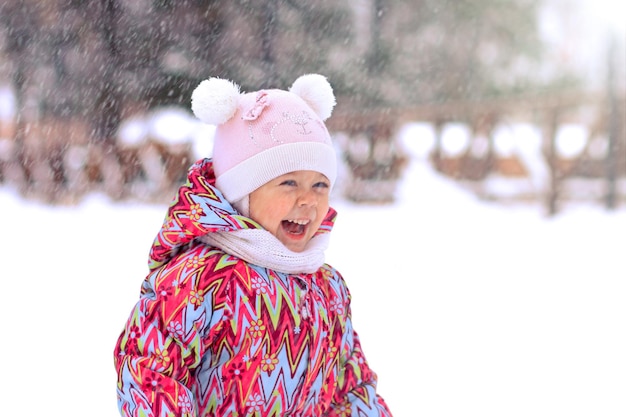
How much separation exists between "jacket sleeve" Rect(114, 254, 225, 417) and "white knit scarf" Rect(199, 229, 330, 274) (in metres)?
0.11

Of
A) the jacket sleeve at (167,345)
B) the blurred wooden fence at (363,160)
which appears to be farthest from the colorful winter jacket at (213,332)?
the blurred wooden fence at (363,160)

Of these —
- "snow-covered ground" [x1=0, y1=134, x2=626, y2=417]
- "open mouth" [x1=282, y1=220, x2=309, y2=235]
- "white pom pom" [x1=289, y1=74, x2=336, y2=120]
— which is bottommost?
"snow-covered ground" [x1=0, y1=134, x2=626, y2=417]

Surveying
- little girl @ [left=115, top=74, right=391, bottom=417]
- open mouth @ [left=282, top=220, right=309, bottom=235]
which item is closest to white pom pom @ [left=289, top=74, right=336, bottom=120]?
little girl @ [left=115, top=74, right=391, bottom=417]

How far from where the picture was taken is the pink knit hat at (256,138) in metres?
1.84

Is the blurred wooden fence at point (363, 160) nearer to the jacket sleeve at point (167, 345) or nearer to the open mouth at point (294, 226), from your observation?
the open mouth at point (294, 226)

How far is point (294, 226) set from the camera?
1911 millimetres

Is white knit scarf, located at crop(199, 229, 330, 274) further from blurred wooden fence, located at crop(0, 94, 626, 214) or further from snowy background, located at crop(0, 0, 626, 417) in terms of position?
blurred wooden fence, located at crop(0, 94, 626, 214)

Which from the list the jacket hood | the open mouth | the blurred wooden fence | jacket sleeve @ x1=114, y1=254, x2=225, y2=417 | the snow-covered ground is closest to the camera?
jacket sleeve @ x1=114, y1=254, x2=225, y2=417

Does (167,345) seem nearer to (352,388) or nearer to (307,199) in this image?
(307,199)

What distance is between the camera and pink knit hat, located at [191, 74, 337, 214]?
1.84m

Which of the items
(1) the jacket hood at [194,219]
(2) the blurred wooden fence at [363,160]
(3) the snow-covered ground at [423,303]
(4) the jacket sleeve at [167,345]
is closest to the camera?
(4) the jacket sleeve at [167,345]

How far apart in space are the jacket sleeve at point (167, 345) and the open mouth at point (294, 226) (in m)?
0.24

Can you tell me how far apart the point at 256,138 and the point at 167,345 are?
1.57 ft

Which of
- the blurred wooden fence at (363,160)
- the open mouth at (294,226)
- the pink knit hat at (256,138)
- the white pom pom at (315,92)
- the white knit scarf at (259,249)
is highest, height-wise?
the blurred wooden fence at (363,160)
